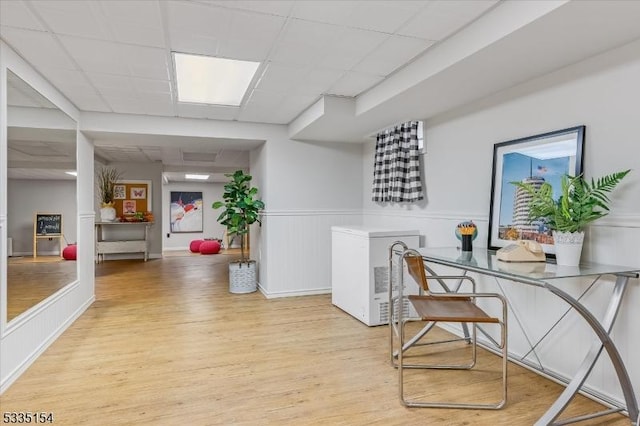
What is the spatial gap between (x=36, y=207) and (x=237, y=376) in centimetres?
205

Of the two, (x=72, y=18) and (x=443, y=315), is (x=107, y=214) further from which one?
(x=443, y=315)

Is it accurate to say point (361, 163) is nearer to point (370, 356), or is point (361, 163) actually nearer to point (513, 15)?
point (370, 356)

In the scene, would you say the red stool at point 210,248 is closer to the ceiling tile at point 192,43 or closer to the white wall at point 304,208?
the white wall at point 304,208

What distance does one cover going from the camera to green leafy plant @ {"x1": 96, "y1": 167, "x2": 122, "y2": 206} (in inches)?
296

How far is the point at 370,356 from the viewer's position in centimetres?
280

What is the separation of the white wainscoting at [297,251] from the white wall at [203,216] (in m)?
7.10

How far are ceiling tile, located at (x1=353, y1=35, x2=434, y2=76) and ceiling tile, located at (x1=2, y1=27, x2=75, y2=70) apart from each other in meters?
1.98

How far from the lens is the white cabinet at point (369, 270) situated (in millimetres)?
A: 3525

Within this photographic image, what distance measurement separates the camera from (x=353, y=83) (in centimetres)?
315

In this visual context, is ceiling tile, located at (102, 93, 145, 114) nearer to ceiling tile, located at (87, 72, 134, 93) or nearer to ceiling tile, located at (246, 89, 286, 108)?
ceiling tile, located at (87, 72, 134, 93)

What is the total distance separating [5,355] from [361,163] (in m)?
3.97

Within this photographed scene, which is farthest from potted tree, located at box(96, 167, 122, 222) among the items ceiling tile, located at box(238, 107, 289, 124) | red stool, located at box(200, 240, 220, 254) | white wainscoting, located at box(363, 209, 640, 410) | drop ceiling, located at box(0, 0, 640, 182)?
white wainscoting, located at box(363, 209, 640, 410)

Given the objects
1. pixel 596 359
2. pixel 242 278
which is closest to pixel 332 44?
pixel 596 359

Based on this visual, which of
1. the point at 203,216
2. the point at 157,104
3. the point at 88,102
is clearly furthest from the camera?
the point at 203,216
